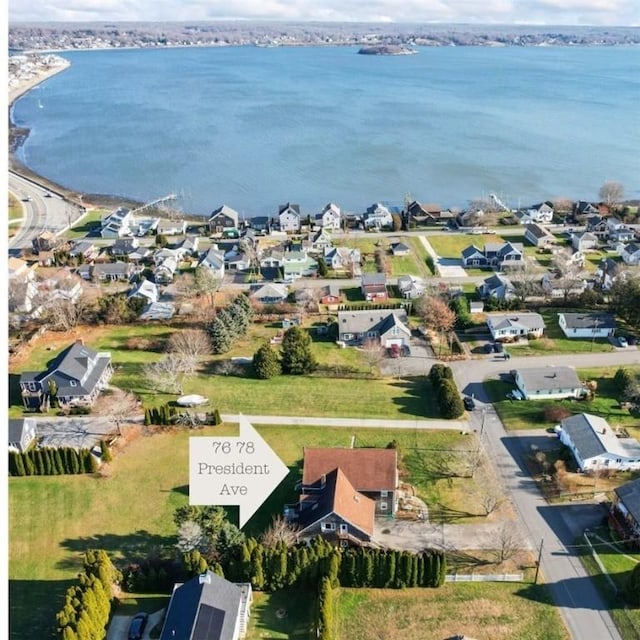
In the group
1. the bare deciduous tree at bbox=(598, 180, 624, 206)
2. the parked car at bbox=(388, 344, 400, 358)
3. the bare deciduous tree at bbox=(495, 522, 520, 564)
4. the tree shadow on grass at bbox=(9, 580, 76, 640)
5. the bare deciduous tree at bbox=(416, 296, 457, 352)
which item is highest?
the bare deciduous tree at bbox=(598, 180, 624, 206)

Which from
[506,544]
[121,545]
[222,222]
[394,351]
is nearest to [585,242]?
[394,351]

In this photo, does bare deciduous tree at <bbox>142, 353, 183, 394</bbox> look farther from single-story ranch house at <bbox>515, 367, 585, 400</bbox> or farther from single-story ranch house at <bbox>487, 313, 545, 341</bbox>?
→ single-story ranch house at <bbox>487, 313, 545, 341</bbox>

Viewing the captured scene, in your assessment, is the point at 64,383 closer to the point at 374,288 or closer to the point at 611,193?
the point at 374,288

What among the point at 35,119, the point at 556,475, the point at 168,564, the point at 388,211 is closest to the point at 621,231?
the point at 388,211

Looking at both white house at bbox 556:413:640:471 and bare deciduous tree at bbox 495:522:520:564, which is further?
white house at bbox 556:413:640:471

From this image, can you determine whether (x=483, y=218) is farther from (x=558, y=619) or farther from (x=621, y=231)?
(x=558, y=619)

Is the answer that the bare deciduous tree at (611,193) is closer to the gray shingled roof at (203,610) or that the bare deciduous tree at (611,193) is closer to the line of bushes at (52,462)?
the line of bushes at (52,462)


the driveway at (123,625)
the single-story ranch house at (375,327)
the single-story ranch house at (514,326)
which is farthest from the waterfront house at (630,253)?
the driveway at (123,625)

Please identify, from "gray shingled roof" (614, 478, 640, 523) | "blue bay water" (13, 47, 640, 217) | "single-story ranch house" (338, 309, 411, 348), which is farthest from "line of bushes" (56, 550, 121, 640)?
"blue bay water" (13, 47, 640, 217)
